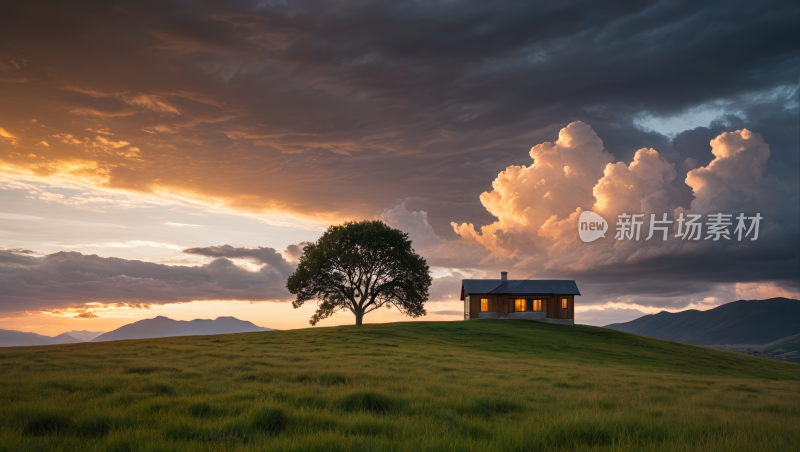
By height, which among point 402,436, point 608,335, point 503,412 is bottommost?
point 608,335

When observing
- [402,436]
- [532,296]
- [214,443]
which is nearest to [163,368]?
[214,443]

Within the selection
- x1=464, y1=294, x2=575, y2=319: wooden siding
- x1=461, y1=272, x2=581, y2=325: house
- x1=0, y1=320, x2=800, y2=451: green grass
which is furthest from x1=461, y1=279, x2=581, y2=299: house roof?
x1=0, y1=320, x2=800, y2=451: green grass

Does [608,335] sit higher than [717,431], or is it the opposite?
[717,431]

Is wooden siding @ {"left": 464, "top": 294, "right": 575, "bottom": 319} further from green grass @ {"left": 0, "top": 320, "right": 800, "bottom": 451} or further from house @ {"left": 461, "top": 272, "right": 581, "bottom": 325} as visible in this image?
green grass @ {"left": 0, "top": 320, "right": 800, "bottom": 451}

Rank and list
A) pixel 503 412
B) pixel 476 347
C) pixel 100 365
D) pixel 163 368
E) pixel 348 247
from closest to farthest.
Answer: pixel 503 412
pixel 163 368
pixel 100 365
pixel 476 347
pixel 348 247

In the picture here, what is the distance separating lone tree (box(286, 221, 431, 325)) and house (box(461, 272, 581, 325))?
16.7 m

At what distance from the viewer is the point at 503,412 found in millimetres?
9703

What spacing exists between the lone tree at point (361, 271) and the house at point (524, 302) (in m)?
16.7

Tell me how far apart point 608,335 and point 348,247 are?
3689 centimetres

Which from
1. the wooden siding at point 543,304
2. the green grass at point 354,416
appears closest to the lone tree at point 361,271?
the wooden siding at point 543,304

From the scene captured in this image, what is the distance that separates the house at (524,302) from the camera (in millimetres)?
72250

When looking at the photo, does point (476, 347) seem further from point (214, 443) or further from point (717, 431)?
point (214, 443)

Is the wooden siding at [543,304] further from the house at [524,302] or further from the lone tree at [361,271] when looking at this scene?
the lone tree at [361,271]

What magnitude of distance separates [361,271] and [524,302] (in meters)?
30.0
